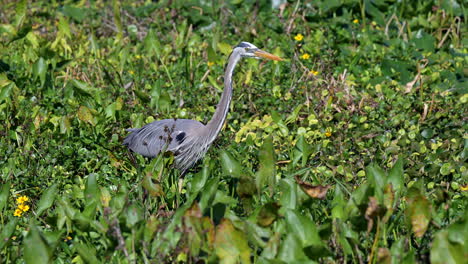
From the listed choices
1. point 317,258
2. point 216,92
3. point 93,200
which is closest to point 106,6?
point 216,92

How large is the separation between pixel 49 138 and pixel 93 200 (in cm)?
166

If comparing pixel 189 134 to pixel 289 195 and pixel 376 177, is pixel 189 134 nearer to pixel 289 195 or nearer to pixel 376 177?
pixel 289 195

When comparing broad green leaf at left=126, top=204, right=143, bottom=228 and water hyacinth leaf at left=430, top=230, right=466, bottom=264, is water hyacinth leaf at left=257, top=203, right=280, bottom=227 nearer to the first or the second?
broad green leaf at left=126, top=204, right=143, bottom=228

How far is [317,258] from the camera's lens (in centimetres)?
341

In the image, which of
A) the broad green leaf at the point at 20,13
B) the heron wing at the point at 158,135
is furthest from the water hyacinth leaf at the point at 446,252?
the broad green leaf at the point at 20,13

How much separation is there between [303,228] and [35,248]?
1.18m

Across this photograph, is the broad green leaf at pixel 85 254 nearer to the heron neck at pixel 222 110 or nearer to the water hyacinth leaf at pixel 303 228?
the water hyacinth leaf at pixel 303 228

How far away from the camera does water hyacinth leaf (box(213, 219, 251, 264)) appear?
3.30 metres

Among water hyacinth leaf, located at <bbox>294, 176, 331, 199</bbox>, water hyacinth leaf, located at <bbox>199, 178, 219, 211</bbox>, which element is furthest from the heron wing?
water hyacinth leaf, located at <bbox>294, 176, 331, 199</bbox>

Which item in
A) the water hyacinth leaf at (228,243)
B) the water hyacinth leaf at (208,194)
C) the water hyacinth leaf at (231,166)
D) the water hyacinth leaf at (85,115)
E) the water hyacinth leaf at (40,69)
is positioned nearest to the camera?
the water hyacinth leaf at (228,243)

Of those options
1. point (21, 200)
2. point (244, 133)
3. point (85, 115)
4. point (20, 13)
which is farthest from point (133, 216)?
point (20, 13)

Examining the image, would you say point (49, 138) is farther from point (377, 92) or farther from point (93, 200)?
point (377, 92)

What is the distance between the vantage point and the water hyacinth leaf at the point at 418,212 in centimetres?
348

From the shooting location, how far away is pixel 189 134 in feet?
17.0
